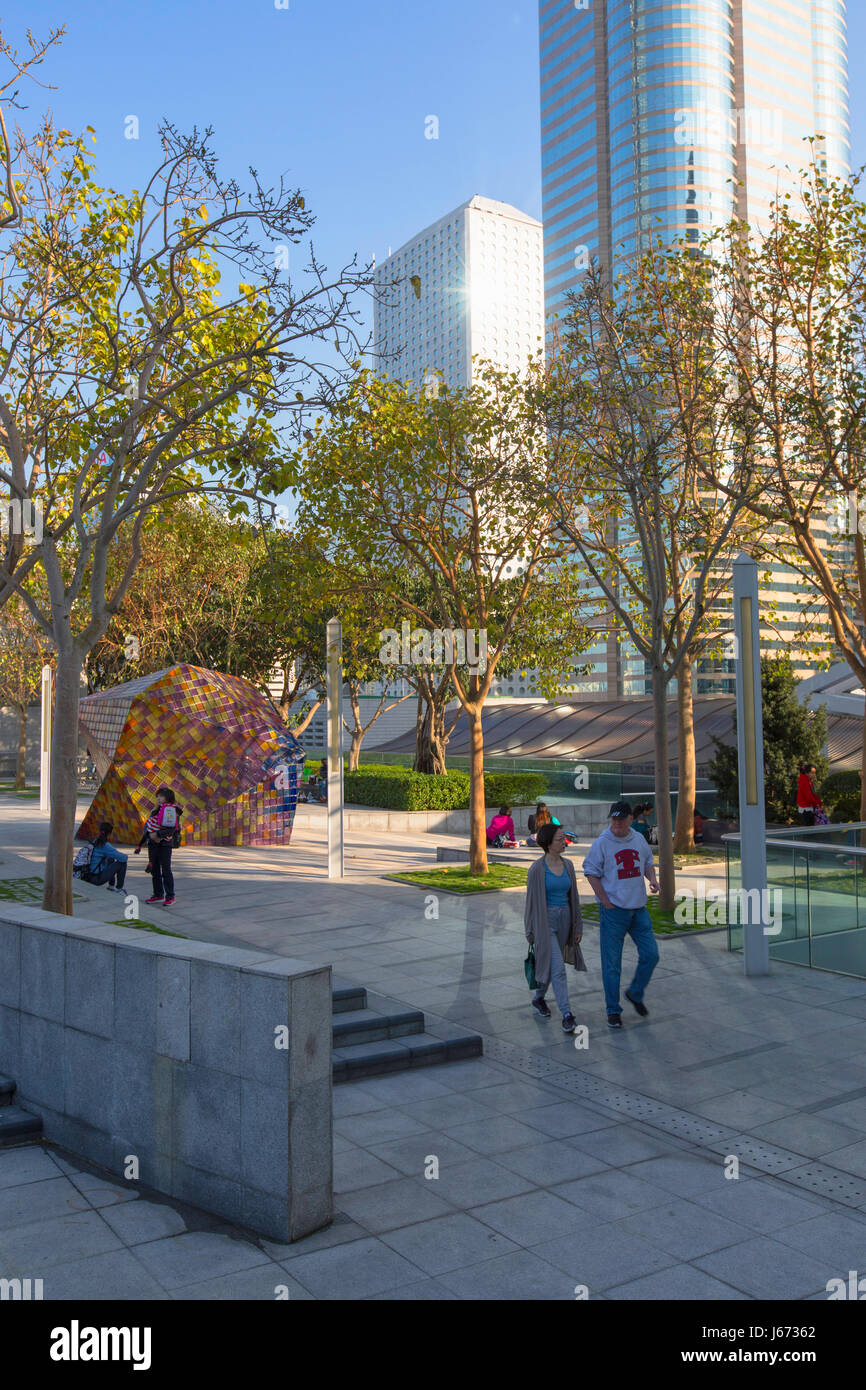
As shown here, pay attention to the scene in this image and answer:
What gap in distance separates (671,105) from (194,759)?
93.5 m

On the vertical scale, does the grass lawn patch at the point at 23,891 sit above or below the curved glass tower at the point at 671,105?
below

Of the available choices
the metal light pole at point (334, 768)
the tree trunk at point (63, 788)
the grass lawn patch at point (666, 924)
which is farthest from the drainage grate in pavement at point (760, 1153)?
the metal light pole at point (334, 768)

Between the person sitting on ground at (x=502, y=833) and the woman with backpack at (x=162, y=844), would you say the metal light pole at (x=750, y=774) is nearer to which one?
the woman with backpack at (x=162, y=844)

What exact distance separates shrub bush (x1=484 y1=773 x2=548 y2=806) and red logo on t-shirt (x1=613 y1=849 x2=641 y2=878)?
17.6m

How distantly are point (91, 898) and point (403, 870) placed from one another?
571 centimetres

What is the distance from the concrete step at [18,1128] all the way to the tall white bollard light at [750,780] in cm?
678

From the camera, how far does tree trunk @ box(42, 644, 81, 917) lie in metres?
11.1

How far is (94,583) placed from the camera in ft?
36.2

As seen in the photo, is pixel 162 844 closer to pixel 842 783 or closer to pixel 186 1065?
pixel 186 1065

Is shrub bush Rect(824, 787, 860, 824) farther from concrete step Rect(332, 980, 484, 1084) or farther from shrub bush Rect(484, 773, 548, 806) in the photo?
concrete step Rect(332, 980, 484, 1084)

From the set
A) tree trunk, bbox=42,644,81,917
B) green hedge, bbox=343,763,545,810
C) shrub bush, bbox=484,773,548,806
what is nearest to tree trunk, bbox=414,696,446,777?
green hedge, bbox=343,763,545,810

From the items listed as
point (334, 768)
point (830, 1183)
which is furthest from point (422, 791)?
point (830, 1183)

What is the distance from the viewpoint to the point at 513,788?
1056 inches

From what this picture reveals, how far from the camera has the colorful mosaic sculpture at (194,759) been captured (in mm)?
19406
